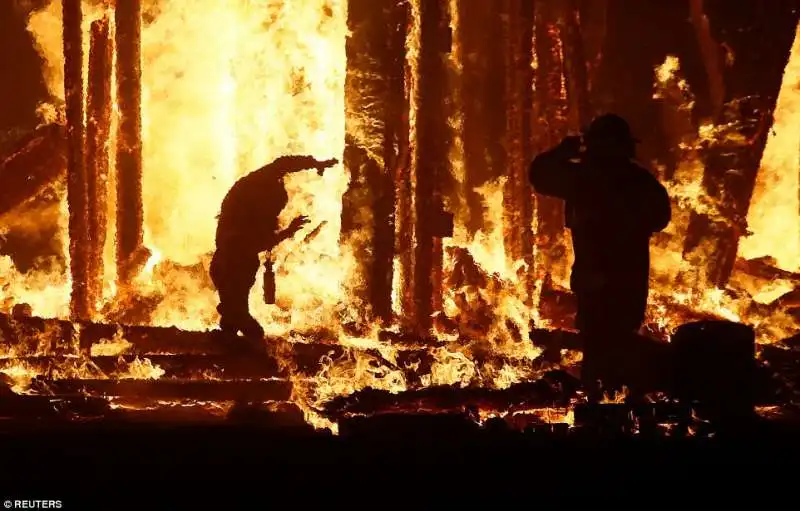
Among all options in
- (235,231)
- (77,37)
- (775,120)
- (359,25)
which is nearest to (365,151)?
(359,25)

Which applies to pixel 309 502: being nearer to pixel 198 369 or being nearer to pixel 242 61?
pixel 198 369

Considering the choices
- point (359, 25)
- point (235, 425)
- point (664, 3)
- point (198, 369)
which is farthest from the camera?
point (664, 3)

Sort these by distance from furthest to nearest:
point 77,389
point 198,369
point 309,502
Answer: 1. point 198,369
2. point 77,389
3. point 309,502

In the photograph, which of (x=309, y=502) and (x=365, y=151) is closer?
(x=309, y=502)

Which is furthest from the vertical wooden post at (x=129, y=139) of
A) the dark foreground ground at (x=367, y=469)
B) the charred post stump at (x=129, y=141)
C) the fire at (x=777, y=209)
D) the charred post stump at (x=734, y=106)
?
the fire at (x=777, y=209)

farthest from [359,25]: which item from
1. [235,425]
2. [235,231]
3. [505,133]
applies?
[235,425]

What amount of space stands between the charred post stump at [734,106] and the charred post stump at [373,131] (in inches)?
96.6

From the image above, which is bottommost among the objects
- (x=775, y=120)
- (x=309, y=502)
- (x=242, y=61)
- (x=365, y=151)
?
(x=309, y=502)

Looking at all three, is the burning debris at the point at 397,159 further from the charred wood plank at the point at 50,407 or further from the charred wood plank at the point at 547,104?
the charred wood plank at the point at 50,407

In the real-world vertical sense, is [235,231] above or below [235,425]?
above

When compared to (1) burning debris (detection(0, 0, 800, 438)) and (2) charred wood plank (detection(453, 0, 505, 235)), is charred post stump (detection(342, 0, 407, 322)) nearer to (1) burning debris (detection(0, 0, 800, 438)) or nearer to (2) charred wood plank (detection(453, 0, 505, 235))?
(1) burning debris (detection(0, 0, 800, 438))

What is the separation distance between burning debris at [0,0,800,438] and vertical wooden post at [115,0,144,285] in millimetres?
15

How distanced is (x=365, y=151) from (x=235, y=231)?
127cm

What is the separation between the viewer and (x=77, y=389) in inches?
148
